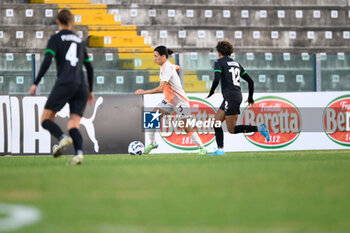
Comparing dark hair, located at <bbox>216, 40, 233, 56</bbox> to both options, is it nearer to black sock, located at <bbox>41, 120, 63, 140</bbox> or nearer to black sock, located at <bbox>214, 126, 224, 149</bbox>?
black sock, located at <bbox>214, 126, 224, 149</bbox>

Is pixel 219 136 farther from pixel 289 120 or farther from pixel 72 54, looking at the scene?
pixel 72 54

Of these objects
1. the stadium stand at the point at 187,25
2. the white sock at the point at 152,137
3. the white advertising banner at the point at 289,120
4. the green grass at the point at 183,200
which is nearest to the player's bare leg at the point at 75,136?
the green grass at the point at 183,200

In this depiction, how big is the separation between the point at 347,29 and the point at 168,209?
2009 centimetres

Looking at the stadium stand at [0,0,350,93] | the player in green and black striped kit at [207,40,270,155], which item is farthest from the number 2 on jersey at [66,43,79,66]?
the stadium stand at [0,0,350,93]

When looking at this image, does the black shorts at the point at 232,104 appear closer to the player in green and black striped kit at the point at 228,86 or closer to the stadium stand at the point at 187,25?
the player in green and black striped kit at the point at 228,86

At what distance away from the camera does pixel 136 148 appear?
14.2 meters

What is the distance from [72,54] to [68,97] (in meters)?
0.57

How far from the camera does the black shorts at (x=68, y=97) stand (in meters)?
9.23

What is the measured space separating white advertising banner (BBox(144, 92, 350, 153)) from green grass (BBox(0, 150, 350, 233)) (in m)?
7.64

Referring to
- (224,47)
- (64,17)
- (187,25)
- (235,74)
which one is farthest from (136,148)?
(187,25)

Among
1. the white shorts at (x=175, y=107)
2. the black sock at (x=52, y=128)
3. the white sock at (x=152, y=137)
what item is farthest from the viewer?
the white sock at (x=152, y=137)

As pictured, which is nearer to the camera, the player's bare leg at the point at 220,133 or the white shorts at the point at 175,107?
the player's bare leg at the point at 220,133

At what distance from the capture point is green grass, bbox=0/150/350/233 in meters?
4.17

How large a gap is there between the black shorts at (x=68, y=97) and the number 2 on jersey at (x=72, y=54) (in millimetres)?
313
